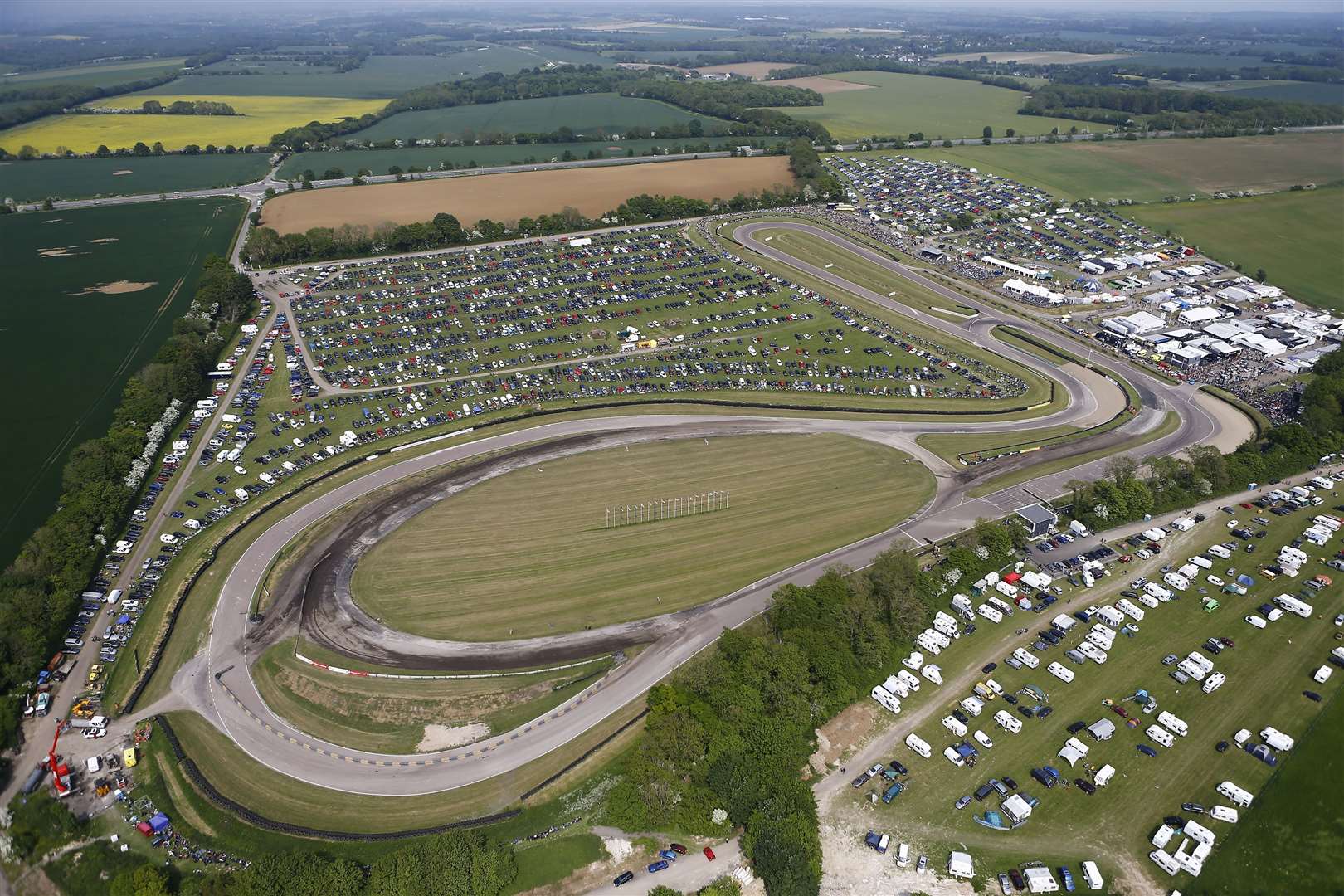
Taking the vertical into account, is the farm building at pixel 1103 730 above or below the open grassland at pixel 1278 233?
below

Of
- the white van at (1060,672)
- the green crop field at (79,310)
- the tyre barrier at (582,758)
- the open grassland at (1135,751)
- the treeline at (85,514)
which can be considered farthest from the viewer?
the green crop field at (79,310)

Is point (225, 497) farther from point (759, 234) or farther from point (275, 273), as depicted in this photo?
point (759, 234)

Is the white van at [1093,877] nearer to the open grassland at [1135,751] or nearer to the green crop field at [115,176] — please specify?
the open grassland at [1135,751]

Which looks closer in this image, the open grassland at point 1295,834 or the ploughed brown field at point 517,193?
the open grassland at point 1295,834

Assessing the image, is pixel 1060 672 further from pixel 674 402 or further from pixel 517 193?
pixel 517 193

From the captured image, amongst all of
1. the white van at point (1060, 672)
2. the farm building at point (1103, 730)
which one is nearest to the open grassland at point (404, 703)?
the white van at point (1060, 672)

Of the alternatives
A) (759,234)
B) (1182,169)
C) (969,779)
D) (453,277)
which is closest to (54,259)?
(453,277)

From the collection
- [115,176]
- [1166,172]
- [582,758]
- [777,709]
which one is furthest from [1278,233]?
[115,176]
